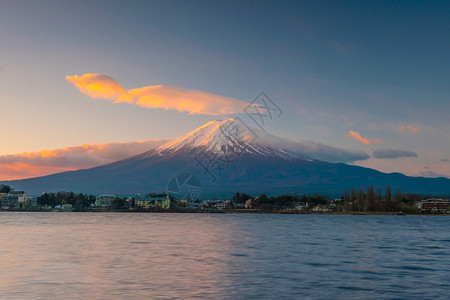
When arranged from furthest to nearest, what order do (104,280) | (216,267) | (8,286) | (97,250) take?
(97,250)
(216,267)
(104,280)
(8,286)

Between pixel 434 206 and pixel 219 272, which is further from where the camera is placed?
pixel 434 206

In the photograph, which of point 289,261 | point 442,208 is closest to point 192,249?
point 289,261

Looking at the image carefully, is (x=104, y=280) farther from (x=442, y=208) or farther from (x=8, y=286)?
(x=442, y=208)

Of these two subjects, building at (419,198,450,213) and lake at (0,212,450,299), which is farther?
building at (419,198,450,213)

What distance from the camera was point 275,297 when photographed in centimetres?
2106

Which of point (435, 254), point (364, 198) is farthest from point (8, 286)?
point (364, 198)

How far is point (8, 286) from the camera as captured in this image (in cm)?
2302

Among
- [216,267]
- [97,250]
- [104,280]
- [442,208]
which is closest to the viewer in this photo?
[104,280]

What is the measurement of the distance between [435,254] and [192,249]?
771 inches

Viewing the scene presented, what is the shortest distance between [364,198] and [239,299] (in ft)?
528

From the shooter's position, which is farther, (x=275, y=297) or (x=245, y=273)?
(x=245, y=273)

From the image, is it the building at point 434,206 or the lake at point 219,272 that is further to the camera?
the building at point 434,206

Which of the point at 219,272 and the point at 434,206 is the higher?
the point at 434,206

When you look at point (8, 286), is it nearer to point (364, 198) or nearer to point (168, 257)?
point (168, 257)
